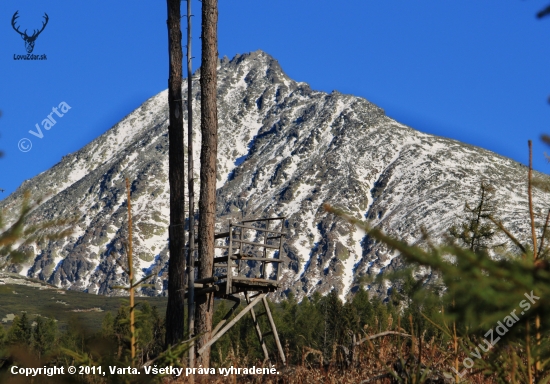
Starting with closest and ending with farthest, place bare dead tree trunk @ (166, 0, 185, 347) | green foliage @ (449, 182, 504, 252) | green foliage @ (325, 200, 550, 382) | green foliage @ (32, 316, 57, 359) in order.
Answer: green foliage @ (325, 200, 550, 382), green foliage @ (449, 182, 504, 252), bare dead tree trunk @ (166, 0, 185, 347), green foliage @ (32, 316, 57, 359)

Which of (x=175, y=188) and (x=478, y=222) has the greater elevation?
(x=175, y=188)

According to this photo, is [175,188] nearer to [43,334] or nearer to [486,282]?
[486,282]

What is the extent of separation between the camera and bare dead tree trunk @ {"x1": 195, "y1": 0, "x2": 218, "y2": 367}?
12.0m

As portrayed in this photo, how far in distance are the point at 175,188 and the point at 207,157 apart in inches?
31.2

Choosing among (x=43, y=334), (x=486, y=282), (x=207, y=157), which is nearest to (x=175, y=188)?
(x=207, y=157)

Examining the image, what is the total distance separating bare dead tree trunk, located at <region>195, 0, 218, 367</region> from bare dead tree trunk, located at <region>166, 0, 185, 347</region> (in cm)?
39

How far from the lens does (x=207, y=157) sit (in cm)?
1216

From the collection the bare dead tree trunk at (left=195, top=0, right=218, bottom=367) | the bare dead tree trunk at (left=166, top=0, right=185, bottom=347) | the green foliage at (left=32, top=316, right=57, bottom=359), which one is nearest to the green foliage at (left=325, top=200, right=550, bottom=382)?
the bare dead tree trunk at (left=166, top=0, right=185, bottom=347)

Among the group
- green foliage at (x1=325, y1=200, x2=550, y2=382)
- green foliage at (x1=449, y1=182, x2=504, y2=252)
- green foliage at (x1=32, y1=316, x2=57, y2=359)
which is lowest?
green foliage at (x1=325, y1=200, x2=550, y2=382)

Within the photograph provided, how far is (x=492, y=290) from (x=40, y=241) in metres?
1.65

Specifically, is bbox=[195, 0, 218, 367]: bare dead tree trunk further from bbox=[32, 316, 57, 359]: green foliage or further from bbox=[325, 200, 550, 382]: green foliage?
bbox=[32, 316, 57, 359]: green foliage

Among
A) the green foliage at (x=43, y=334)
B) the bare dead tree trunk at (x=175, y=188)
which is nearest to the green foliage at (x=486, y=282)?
the bare dead tree trunk at (x=175, y=188)

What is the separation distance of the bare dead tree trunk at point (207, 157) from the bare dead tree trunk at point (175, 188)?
0.39 meters

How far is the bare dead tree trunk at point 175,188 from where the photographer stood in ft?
37.9
